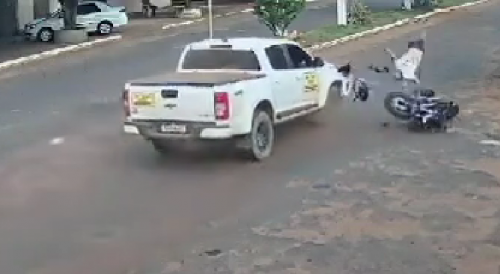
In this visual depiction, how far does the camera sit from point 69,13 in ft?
115

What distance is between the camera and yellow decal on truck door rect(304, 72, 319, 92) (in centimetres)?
1553

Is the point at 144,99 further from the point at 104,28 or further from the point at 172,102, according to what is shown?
the point at 104,28

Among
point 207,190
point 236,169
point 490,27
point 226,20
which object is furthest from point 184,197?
point 226,20

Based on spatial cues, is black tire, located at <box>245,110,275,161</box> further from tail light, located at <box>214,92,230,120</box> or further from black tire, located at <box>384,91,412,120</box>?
black tire, located at <box>384,91,412,120</box>

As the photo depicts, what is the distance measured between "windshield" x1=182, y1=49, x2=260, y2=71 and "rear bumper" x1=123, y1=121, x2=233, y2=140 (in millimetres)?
1696

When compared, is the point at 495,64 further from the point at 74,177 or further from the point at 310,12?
the point at 310,12

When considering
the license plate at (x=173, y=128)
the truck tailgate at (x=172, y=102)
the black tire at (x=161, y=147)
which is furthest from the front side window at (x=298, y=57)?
the license plate at (x=173, y=128)

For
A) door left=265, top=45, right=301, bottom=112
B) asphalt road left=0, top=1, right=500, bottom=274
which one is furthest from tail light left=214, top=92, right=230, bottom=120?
door left=265, top=45, right=301, bottom=112

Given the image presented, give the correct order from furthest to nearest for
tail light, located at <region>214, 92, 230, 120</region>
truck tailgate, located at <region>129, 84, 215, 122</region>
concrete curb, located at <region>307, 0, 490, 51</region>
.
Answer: concrete curb, located at <region>307, 0, 490, 51</region> → truck tailgate, located at <region>129, 84, 215, 122</region> → tail light, located at <region>214, 92, 230, 120</region>

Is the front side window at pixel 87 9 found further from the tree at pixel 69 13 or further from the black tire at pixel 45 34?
the tree at pixel 69 13

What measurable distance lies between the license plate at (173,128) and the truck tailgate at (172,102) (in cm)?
11

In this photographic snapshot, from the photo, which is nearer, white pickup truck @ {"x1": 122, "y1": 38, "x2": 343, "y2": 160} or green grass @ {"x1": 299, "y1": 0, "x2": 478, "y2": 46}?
white pickup truck @ {"x1": 122, "y1": 38, "x2": 343, "y2": 160}

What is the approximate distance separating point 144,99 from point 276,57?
101 inches

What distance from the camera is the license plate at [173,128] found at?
13305 mm
